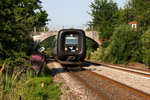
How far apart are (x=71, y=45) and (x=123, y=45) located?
396 inches

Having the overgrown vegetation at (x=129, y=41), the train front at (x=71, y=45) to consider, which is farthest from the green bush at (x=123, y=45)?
the train front at (x=71, y=45)

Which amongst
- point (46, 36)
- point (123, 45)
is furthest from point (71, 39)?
point (46, 36)

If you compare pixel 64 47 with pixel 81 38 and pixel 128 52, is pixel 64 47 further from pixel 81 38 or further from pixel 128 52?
pixel 128 52

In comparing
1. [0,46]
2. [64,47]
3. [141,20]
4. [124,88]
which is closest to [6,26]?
[0,46]

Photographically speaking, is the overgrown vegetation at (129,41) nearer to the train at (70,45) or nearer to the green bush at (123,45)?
the green bush at (123,45)

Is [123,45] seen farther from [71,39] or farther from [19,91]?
[19,91]

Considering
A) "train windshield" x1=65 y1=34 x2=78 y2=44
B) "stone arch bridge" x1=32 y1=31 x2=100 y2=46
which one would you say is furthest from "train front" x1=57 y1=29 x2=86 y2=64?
"stone arch bridge" x1=32 y1=31 x2=100 y2=46

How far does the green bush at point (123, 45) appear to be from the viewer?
26.7 metres

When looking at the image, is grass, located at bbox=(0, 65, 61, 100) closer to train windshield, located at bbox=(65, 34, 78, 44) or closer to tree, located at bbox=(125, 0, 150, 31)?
train windshield, located at bbox=(65, 34, 78, 44)

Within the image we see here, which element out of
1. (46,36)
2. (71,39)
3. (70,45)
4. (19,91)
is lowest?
(19,91)

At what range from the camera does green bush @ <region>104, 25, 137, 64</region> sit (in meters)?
26.7

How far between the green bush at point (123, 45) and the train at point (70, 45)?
973cm

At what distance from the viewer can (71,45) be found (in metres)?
17.7

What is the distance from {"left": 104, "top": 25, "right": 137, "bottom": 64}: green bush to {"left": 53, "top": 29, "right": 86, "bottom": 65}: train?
9.73m
